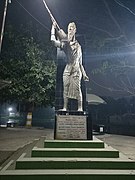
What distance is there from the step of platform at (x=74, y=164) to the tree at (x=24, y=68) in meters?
7.65

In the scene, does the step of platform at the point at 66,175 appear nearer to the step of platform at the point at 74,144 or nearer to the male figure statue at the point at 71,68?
the step of platform at the point at 74,144


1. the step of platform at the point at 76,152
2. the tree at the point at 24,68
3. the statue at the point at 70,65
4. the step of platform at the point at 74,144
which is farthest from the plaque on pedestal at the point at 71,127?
the tree at the point at 24,68

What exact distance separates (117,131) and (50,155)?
12665mm

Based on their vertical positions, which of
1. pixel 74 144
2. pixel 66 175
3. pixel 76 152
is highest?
pixel 74 144

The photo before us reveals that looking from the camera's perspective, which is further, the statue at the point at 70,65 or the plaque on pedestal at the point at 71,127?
the statue at the point at 70,65

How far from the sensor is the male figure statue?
5312mm

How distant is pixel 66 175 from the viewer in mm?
2854

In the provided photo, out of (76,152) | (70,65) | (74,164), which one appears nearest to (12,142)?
(70,65)

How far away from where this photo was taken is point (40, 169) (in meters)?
3.13

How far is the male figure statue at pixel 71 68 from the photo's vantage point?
17.4ft

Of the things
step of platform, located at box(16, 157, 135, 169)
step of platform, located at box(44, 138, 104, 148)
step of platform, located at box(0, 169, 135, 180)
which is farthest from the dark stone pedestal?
step of platform, located at box(0, 169, 135, 180)

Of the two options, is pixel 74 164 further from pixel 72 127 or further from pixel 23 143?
pixel 23 143

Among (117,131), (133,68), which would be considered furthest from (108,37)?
(117,131)

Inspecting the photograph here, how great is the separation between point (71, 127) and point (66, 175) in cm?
174
